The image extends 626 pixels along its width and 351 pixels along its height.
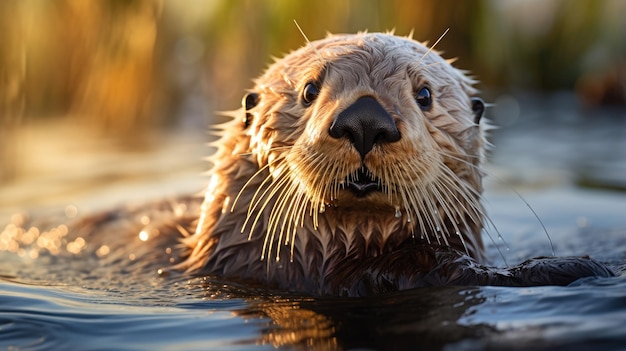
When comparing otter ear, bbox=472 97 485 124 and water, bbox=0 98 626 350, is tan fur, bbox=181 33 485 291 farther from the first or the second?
water, bbox=0 98 626 350

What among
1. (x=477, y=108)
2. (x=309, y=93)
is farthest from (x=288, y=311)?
(x=477, y=108)

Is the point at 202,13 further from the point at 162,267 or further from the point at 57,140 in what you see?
the point at 162,267

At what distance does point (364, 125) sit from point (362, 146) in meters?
0.08

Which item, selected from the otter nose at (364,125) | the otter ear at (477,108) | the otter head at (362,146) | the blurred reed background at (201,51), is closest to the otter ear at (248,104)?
the otter head at (362,146)

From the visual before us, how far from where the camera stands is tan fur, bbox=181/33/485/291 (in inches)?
131

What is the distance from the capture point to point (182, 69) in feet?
37.0

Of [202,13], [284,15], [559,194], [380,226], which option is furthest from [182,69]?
[380,226]

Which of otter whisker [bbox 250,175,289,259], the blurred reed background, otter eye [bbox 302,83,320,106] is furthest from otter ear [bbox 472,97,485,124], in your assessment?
the blurred reed background

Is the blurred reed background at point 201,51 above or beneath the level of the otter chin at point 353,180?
above

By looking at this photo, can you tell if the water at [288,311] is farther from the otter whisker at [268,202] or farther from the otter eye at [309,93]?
the otter eye at [309,93]

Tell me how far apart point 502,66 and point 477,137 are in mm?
8353

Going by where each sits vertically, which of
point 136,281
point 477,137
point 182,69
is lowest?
point 136,281

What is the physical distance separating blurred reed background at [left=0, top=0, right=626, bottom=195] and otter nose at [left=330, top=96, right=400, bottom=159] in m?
2.42

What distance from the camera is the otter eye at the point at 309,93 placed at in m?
3.67
